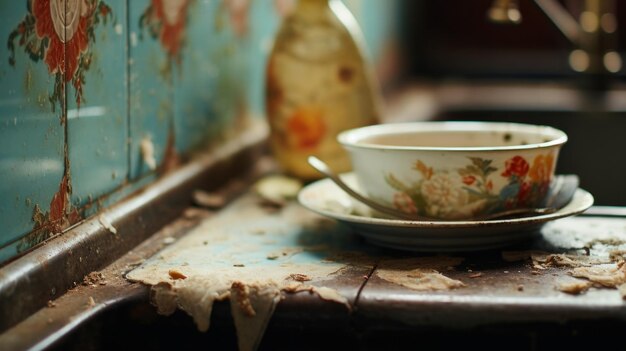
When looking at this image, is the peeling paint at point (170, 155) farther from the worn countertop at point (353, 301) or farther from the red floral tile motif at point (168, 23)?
the worn countertop at point (353, 301)

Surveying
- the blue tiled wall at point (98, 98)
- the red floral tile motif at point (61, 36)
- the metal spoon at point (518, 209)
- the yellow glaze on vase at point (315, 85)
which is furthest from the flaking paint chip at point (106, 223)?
the yellow glaze on vase at point (315, 85)

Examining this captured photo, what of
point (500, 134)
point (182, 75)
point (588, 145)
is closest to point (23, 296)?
point (182, 75)

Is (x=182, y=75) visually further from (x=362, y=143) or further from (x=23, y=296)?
(x=23, y=296)

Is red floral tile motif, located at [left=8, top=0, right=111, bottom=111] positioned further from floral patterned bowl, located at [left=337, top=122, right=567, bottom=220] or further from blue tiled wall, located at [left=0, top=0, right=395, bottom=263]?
floral patterned bowl, located at [left=337, top=122, right=567, bottom=220]

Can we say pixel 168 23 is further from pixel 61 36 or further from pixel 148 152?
pixel 61 36

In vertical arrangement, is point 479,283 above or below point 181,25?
below

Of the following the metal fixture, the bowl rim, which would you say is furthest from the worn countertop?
the metal fixture
